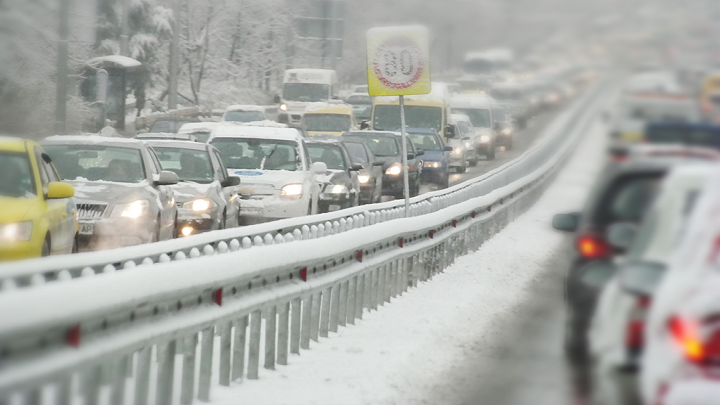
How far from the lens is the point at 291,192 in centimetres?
1989

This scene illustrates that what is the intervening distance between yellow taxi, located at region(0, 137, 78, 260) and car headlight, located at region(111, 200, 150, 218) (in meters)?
1.72

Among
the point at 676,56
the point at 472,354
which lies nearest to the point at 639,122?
the point at 472,354

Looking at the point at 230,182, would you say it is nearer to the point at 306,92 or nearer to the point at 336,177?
the point at 336,177

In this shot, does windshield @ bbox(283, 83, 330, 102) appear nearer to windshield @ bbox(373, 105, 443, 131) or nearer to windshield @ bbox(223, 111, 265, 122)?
windshield @ bbox(223, 111, 265, 122)

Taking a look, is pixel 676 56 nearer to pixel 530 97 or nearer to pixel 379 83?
pixel 379 83

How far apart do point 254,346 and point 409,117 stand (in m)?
33.2

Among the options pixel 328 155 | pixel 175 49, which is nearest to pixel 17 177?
pixel 328 155

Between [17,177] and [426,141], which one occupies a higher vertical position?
[426,141]

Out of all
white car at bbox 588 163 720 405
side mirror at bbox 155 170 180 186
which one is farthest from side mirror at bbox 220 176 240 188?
white car at bbox 588 163 720 405

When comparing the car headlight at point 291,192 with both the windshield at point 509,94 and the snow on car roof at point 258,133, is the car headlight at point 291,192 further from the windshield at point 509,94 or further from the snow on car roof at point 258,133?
the windshield at point 509,94

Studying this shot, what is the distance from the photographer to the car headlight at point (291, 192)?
19844mm

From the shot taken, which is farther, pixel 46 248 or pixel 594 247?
pixel 46 248

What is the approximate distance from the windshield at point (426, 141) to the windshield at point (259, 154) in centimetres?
1463

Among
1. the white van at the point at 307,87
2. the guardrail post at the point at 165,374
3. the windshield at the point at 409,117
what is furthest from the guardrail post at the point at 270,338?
the white van at the point at 307,87
